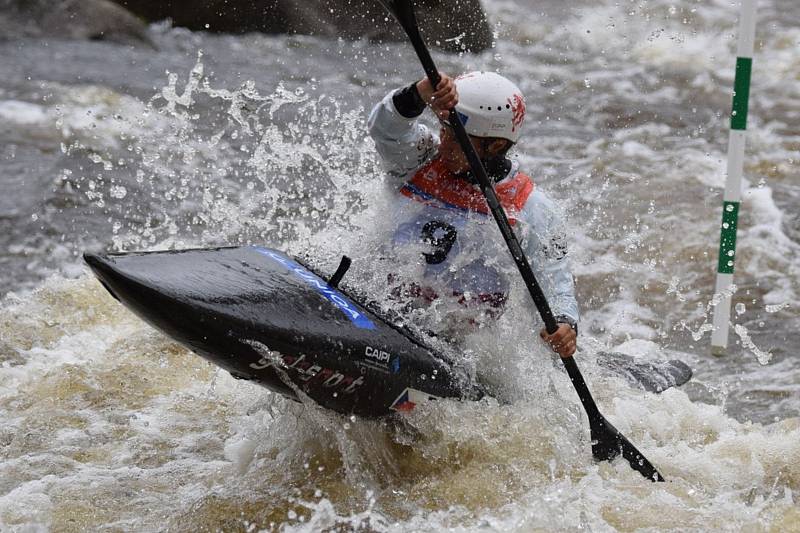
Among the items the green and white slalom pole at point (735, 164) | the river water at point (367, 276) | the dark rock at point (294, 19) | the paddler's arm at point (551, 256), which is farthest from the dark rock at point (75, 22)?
the paddler's arm at point (551, 256)

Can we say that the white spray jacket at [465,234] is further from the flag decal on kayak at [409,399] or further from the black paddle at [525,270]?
the flag decal on kayak at [409,399]

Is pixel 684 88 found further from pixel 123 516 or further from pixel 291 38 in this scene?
pixel 123 516

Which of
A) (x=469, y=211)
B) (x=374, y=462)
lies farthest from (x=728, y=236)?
(x=374, y=462)

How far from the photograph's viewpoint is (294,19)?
38.1ft

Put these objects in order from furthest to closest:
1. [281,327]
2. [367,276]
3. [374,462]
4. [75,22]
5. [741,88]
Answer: [75,22] → [741,88] → [367,276] → [374,462] → [281,327]

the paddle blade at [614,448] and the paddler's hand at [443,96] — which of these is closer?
the paddler's hand at [443,96]

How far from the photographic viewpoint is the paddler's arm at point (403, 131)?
388 cm

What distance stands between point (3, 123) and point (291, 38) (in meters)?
3.68

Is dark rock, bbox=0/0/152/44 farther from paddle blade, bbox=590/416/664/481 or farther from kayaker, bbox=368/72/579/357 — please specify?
paddle blade, bbox=590/416/664/481

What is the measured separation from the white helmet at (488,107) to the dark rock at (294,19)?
25.3 feet

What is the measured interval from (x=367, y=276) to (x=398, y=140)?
0.52 meters

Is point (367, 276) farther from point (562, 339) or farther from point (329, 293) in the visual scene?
point (562, 339)

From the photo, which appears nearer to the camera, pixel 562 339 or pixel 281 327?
pixel 281 327

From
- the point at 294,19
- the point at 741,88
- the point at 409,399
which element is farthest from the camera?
the point at 294,19
